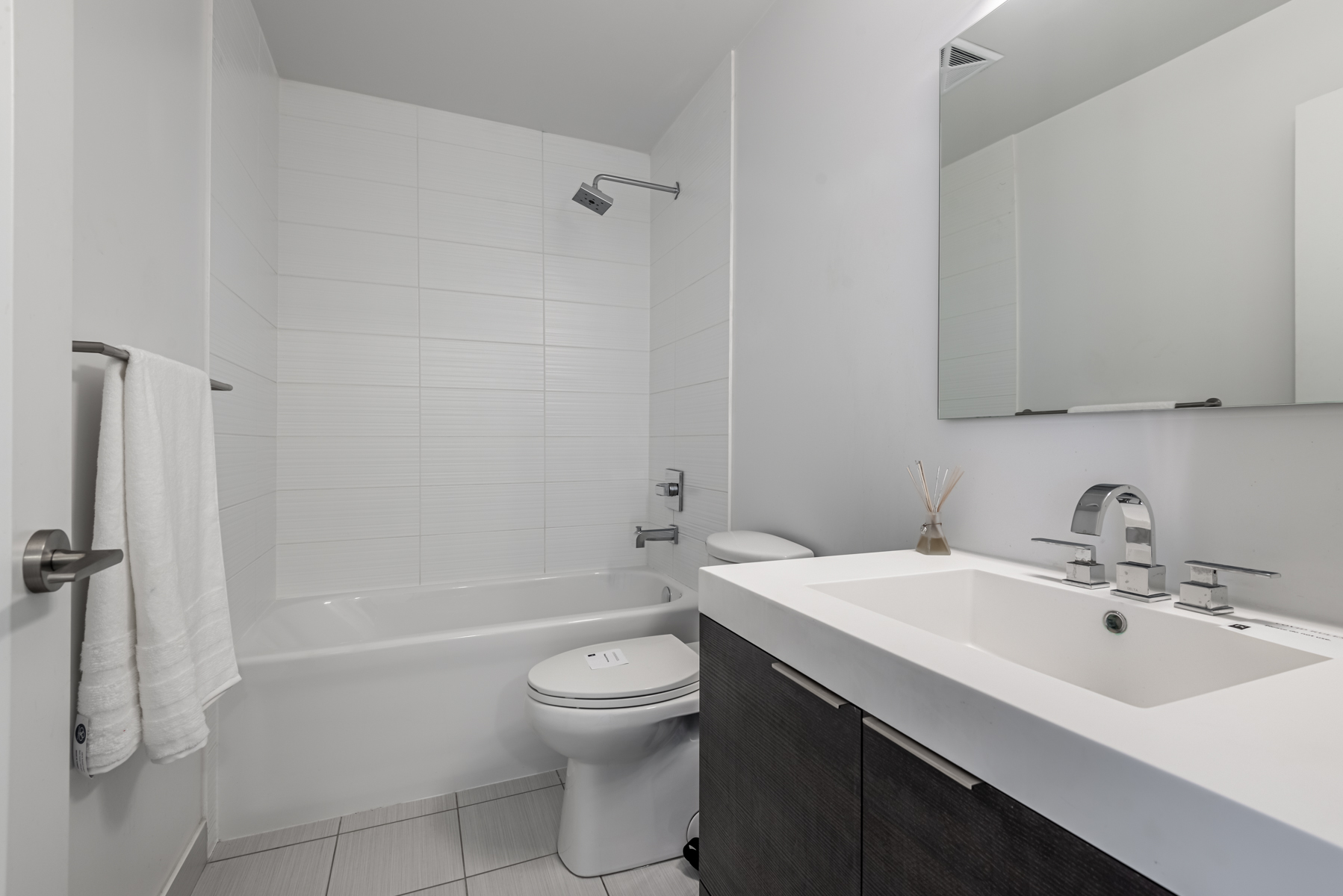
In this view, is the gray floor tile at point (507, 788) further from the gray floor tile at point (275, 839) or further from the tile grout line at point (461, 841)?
the gray floor tile at point (275, 839)

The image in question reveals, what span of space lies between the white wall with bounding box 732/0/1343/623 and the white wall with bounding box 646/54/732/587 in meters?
0.10

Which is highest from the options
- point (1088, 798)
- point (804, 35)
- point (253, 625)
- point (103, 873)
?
point (804, 35)

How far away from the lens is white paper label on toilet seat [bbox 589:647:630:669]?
162cm

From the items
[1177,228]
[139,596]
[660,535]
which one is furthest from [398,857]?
[1177,228]

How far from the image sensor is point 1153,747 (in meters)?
0.43

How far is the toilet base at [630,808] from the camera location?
154 centimetres

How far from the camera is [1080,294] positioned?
1036 millimetres

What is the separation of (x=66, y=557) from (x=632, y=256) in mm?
2482

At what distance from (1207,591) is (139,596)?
154 centimetres

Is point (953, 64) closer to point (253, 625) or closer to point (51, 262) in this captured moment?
point (51, 262)

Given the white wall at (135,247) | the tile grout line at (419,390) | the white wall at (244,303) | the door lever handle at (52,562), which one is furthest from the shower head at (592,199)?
the door lever handle at (52,562)

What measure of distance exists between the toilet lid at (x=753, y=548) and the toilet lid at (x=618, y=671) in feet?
0.96

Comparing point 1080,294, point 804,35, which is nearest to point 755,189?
point 804,35

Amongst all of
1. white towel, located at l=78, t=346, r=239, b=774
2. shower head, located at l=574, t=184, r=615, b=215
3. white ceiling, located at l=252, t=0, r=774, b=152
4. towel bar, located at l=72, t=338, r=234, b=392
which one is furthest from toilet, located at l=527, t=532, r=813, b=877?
white ceiling, located at l=252, t=0, r=774, b=152
